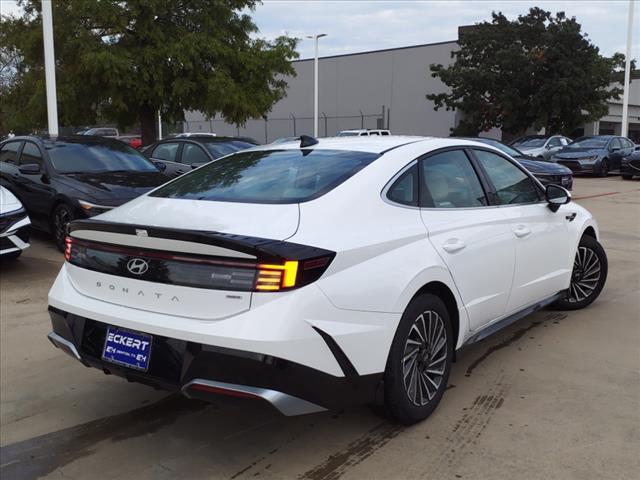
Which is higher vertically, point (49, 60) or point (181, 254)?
point (49, 60)

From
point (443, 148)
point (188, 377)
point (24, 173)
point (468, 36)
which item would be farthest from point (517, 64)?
point (188, 377)

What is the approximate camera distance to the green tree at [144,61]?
55.4 ft

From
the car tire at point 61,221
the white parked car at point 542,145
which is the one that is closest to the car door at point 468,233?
the car tire at point 61,221

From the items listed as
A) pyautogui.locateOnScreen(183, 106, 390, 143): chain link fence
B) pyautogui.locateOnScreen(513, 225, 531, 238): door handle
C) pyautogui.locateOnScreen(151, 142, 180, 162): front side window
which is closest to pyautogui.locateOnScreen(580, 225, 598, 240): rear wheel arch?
pyautogui.locateOnScreen(513, 225, 531, 238): door handle

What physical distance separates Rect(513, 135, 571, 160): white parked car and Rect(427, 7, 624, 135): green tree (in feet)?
20.4

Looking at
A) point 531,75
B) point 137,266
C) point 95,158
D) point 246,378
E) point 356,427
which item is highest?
point 531,75

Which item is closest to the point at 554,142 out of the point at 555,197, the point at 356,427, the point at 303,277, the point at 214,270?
the point at 555,197

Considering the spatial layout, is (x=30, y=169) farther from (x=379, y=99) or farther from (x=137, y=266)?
(x=379, y=99)

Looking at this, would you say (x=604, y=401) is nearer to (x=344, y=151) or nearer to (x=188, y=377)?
(x=344, y=151)

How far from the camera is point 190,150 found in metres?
11.5

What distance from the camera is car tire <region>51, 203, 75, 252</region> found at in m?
7.87

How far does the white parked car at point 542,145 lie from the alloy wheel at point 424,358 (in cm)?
1976

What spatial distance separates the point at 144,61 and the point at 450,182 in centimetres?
1487

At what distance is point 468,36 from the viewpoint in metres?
32.8
